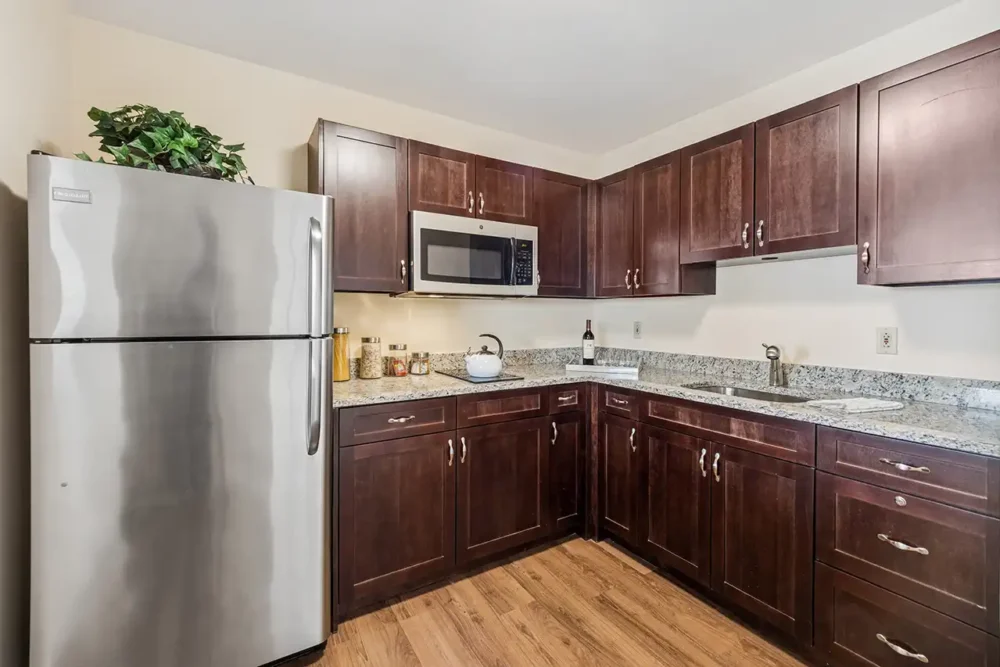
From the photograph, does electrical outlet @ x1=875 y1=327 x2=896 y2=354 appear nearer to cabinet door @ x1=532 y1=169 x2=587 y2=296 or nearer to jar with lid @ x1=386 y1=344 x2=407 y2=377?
cabinet door @ x1=532 y1=169 x2=587 y2=296

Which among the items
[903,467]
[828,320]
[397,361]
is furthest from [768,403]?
[397,361]

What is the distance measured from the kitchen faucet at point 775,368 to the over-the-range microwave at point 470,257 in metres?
1.25

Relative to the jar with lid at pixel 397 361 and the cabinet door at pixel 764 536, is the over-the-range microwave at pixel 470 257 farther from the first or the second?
the cabinet door at pixel 764 536

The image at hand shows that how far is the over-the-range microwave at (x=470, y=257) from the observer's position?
7.46 ft

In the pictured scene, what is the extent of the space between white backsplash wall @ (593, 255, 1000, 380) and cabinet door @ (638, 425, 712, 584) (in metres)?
0.75

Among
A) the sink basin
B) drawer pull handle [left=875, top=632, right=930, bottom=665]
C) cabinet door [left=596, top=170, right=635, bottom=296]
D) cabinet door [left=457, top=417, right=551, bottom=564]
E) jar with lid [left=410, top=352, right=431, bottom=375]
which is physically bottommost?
drawer pull handle [left=875, top=632, right=930, bottom=665]

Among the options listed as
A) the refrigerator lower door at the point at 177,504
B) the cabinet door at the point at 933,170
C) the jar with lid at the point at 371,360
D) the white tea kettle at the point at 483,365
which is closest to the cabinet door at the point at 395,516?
the refrigerator lower door at the point at 177,504

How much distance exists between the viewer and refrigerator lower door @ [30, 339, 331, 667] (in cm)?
127

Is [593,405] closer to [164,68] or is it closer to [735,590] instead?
[735,590]

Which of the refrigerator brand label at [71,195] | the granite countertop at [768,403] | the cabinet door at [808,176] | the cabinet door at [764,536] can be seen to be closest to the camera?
the refrigerator brand label at [71,195]

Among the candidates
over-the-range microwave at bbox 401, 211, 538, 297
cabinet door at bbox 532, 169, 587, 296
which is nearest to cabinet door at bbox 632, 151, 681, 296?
cabinet door at bbox 532, 169, 587, 296

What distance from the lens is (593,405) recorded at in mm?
2557

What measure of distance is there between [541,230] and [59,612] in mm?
2501

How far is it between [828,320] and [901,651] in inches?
51.7
